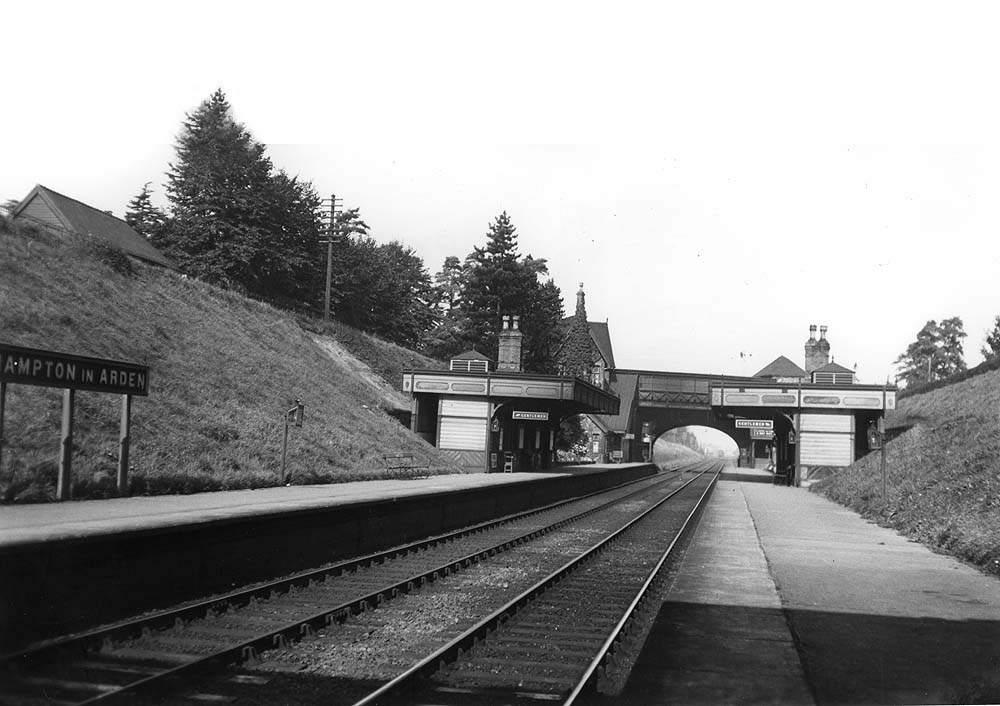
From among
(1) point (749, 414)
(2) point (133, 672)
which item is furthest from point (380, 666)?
(1) point (749, 414)

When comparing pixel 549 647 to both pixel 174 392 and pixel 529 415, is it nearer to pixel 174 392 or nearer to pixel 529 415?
pixel 174 392

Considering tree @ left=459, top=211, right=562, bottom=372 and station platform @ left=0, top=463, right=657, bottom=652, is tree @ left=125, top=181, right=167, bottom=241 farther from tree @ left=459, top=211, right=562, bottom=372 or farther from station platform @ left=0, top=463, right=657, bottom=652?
station platform @ left=0, top=463, right=657, bottom=652

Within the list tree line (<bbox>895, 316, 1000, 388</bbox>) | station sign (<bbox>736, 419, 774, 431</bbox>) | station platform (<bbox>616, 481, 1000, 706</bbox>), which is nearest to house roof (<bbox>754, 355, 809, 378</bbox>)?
tree line (<bbox>895, 316, 1000, 388</bbox>)

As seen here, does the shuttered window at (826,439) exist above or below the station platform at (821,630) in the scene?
above

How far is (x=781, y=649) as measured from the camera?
24.8 feet

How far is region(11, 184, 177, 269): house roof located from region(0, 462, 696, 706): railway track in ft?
93.4

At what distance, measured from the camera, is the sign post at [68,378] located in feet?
40.2

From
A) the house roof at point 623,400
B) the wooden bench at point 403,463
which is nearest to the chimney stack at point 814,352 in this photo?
the house roof at point 623,400

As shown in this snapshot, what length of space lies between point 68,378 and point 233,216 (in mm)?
37090

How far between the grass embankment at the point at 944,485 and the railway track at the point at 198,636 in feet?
29.4

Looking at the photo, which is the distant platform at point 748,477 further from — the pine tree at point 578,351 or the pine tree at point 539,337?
the pine tree at point 539,337

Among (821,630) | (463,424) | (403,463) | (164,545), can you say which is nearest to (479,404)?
(463,424)

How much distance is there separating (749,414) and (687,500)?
14.5 m

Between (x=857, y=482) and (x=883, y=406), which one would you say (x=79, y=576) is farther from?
(x=883, y=406)
